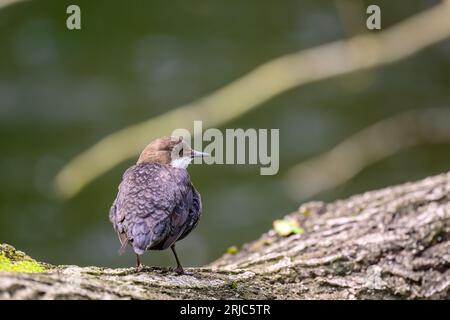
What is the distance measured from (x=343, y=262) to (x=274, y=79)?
279 centimetres

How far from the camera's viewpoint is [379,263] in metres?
4.83

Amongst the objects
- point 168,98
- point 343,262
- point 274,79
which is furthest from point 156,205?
point 168,98

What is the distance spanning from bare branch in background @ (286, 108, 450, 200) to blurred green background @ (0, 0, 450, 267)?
160 cm

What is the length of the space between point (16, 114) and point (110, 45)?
1.69 m

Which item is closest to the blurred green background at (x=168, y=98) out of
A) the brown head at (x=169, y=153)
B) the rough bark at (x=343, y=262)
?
the rough bark at (x=343, y=262)

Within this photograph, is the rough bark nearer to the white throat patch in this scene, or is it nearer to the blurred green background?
the white throat patch

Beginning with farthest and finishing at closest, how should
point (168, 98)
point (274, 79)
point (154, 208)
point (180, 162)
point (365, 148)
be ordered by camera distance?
1. point (168, 98)
2. point (365, 148)
3. point (274, 79)
4. point (180, 162)
5. point (154, 208)

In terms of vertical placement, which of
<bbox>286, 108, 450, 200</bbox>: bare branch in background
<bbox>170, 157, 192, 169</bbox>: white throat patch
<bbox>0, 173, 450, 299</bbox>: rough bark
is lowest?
<bbox>0, 173, 450, 299</bbox>: rough bark

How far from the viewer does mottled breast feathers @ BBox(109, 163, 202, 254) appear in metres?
4.20

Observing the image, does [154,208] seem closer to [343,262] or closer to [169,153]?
[169,153]

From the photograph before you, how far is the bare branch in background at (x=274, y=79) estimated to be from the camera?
689cm

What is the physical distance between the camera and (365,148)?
8.33 m

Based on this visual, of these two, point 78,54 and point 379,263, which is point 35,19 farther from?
point 379,263

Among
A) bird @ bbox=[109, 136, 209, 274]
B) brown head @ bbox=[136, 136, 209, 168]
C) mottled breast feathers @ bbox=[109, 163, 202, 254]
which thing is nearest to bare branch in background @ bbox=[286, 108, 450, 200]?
brown head @ bbox=[136, 136, 209, 168]
